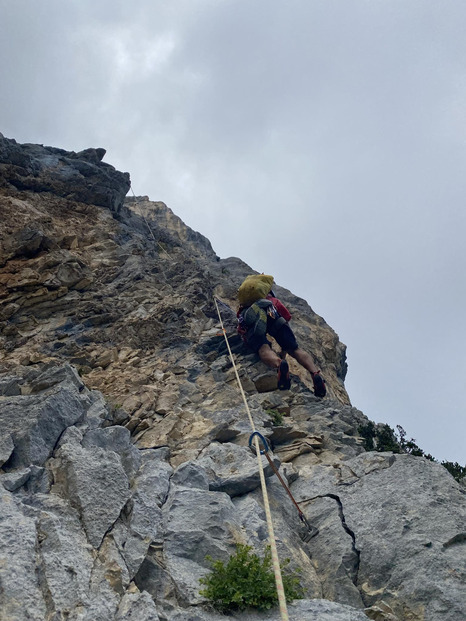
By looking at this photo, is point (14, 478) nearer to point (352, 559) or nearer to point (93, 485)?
point (93, 485)

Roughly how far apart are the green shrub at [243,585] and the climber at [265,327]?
26.0 ft

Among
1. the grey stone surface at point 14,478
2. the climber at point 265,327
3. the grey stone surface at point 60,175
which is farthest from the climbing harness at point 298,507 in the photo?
the grey stone surface at point 60,175

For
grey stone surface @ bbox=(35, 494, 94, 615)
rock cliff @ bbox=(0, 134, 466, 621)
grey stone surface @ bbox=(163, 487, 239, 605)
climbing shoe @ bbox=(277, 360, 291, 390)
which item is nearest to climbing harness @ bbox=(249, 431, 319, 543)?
rock cliff @ bbox=(0, 134, 466, 621)

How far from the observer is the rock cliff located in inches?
220

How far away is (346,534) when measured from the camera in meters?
7.43

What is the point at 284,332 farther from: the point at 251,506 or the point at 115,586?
the point at 115,586

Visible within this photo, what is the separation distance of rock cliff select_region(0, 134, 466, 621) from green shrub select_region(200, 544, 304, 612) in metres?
→ 0.14

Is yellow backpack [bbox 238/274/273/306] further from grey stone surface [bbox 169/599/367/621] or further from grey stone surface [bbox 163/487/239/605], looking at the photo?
grey stone surface [bbox 169/599/367/621]

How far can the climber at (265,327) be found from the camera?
13.9m

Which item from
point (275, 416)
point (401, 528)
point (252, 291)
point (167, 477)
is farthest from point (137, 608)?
point (252, 291)

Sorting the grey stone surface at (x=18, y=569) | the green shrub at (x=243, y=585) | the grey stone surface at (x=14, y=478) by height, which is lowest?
the grey stone surface at (x=18, y=569)

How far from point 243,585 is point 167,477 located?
2545 mm

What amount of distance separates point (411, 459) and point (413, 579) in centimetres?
239

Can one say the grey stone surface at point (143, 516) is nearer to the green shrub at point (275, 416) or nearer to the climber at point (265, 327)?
the green shrub at point (275, 416)
